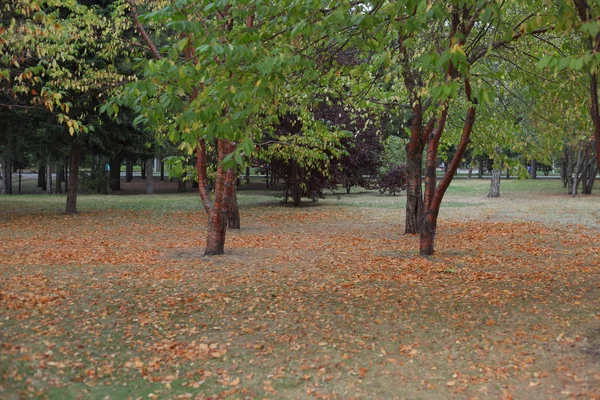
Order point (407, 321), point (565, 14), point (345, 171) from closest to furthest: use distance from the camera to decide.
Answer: point (565, 14), point (407, 321), point (345, 171)

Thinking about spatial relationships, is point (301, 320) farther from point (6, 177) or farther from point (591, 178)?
point (6, 177)

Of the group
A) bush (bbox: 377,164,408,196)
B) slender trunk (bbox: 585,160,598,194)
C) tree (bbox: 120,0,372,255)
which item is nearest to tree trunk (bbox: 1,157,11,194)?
bush (bbox: 377,164,408,196)

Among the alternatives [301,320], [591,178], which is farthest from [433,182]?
[591,178]

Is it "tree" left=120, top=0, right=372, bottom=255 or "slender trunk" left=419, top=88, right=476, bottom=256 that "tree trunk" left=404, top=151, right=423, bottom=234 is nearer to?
"slender trunk" left=419, top=88, right=476, bottom=256

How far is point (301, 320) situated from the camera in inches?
258

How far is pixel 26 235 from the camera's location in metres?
14.7

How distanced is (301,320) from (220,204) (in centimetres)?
450

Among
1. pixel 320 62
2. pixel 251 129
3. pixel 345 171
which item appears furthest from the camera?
pixel 345 171

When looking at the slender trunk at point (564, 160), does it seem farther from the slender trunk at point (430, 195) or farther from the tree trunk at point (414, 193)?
the slender trunk at point (430, 195)

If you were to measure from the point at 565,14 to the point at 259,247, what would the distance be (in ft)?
28.5

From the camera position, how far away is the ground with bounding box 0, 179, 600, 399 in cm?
483

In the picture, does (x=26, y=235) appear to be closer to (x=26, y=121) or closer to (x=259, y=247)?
(x=26, y=121)

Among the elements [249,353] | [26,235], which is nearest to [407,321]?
[249,353]

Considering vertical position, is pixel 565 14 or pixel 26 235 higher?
pixel 565 14
